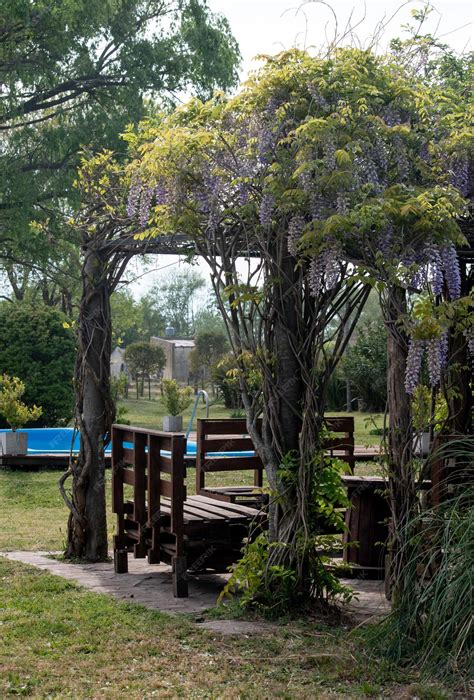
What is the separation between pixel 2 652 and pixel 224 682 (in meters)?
1.07

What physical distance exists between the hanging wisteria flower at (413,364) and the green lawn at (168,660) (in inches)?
46.7

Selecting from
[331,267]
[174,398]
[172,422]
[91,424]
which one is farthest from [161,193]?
[172,422]

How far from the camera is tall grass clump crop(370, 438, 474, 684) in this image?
12.5ft

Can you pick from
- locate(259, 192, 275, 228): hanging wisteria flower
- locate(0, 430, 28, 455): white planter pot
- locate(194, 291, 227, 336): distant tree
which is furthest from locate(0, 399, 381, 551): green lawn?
locate(194, 291, 227, 336): distant tree

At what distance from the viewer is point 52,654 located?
4.30m

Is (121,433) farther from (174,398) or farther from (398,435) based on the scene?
(174,398)

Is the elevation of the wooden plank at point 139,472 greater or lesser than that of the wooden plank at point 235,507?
greater

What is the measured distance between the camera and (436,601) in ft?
12.9

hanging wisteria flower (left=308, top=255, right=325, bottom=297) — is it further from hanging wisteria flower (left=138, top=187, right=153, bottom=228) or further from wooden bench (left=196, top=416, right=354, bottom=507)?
wooden bench (left=196, top=416, right=354, bottom=507)

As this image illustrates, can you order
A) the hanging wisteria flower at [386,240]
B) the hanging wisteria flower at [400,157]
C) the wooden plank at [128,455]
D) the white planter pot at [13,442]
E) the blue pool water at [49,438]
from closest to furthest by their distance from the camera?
the hanging wisteria flower at [386,240], the hanging wisteria flower at [400,157], the wooden plank at [128,455], the white planter pot at [13,442], the blue pool water at [49,438]

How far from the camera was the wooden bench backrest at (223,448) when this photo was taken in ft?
23.2

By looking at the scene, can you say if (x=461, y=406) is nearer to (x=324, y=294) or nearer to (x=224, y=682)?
(x=324, y=294)

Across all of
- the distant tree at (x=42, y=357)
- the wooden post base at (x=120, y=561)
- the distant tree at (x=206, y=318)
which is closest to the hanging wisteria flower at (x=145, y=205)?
the wooden post base at (x=120, y=561)

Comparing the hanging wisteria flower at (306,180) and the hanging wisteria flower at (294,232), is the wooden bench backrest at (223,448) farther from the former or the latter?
the hanging wisteria flower at (306,180)
